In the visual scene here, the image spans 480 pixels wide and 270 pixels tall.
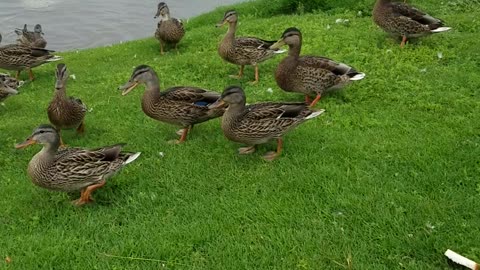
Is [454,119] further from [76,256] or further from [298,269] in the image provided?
[76,256]

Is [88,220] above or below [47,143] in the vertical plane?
below

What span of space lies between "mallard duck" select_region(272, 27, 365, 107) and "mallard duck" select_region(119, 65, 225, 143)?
1.43 meters

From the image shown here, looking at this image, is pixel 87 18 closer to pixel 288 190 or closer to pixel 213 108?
pixel 213 108

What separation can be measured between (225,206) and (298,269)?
124 centimetres

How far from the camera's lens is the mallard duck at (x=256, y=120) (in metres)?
6.70

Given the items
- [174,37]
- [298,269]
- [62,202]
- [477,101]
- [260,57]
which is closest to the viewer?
[298,269]

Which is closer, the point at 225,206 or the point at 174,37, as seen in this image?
the point at 225,206

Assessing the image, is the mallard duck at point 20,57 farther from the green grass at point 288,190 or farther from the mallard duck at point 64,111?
the mallard duck at point 64,111

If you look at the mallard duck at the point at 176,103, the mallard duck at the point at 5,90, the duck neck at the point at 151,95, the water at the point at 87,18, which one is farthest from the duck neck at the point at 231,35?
the water at the point at 87,18

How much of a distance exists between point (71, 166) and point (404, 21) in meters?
6.91

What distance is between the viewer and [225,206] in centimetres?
584

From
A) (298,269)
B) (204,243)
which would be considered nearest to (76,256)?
(204,243)

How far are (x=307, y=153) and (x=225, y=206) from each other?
1.48 m

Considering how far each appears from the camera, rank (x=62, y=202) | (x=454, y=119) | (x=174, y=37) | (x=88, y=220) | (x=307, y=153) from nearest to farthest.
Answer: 1. (x=88, y=220)
2. (x=62, y=202)
3. (x=307, y=153)
4. (x=454, y=119)
5. (x=174, y=37)
